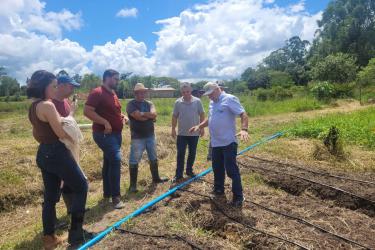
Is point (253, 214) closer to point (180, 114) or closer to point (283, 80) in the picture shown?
point (180, 114)

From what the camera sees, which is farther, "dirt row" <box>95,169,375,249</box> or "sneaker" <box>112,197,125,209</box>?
"sneaker" <box>112,197,125,209</box>

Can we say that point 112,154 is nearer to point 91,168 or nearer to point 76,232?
point 76,232

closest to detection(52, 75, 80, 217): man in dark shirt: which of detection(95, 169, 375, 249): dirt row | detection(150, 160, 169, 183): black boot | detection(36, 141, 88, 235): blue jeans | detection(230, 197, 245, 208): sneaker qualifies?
detection(36, 141, 88, 235): blue jeans

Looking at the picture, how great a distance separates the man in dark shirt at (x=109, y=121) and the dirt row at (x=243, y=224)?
27.8 inches

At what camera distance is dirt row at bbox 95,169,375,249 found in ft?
11.3

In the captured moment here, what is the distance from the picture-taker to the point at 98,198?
16.9 feet

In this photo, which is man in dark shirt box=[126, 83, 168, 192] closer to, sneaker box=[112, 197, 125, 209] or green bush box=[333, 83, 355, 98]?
sneaker box=[112, 197, 125, 209]

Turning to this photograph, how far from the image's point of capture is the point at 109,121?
4.52 m

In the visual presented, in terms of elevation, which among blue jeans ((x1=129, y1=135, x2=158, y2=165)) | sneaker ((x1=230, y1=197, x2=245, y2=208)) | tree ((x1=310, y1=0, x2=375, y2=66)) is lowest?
sneaker ((x1=230, y1=197, x2=245, y2=208))

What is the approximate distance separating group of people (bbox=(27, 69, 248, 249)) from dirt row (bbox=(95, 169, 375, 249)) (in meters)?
0.35

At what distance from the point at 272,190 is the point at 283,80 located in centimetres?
4522

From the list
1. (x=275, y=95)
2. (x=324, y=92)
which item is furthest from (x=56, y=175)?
(x=275, y=95)

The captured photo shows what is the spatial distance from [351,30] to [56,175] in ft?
145

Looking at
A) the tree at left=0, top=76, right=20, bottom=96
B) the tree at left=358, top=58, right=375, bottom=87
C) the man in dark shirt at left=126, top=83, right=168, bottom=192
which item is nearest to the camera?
the man in dark shirt at left=126, top=83, right=168, bottom=192
